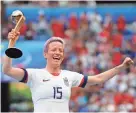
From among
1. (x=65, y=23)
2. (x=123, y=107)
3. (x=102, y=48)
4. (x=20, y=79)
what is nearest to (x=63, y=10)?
(x=65, y=23)

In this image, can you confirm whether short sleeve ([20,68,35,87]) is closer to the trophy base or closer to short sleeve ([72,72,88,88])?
the trophy base

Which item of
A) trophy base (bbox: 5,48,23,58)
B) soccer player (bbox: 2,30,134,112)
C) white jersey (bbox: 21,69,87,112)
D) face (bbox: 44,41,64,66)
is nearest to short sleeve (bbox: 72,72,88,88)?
A: soccer player (bbox: 2,30,134,112)

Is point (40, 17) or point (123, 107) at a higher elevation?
point (40, 17)

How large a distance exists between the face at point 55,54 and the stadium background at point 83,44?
26.8ft

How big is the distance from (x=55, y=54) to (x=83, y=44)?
1097cm

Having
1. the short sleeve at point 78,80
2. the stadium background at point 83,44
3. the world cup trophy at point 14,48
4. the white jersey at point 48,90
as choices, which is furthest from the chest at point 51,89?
the stadium background at point 83,44

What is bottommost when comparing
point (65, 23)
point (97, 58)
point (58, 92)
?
point (58, 92)

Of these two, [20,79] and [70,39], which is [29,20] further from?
[20,79]

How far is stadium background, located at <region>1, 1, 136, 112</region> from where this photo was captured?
1552 centimetres

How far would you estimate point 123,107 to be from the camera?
586 inches

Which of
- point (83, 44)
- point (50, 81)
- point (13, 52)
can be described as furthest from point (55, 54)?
point (83, 44)

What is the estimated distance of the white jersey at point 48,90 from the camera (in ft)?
21.4

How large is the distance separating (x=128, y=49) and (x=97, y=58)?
3.30 ft

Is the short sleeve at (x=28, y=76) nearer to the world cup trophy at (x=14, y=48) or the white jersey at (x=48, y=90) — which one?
the white jersey at (x=48, y=90)
